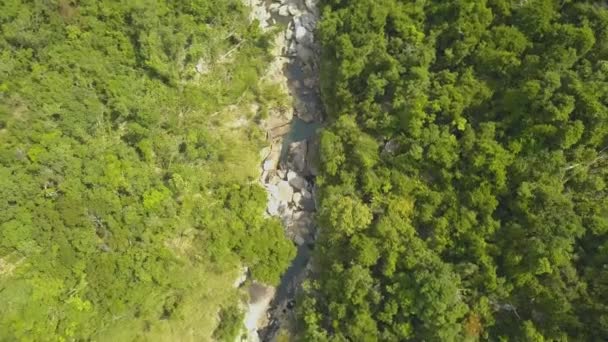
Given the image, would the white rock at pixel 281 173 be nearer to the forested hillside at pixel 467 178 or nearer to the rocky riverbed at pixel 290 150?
the rocky riverbed at pixel 290 150

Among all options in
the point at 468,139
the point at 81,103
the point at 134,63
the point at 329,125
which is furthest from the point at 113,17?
the point at 468,139

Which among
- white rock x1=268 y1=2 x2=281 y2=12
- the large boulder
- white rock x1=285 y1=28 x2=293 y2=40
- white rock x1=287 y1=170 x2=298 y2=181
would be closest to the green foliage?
white rock x1=287 y1=170 x2=298 y2=181

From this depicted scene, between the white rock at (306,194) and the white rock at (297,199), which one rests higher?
the white rock at (306,194)

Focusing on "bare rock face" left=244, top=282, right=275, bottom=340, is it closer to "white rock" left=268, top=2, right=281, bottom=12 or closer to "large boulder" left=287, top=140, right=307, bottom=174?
"large boulder" left=287, top=140, right=307, bottom=174

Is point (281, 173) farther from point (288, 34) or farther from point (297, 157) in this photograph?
point (288, 34)

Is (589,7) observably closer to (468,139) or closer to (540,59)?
(540,59)

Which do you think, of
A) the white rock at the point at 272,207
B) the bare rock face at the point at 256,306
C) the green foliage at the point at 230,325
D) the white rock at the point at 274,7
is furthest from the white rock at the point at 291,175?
the white rock at the point at 274,7
